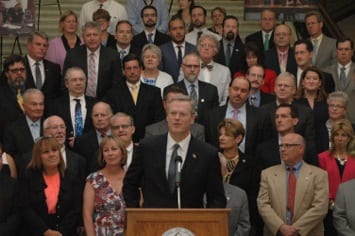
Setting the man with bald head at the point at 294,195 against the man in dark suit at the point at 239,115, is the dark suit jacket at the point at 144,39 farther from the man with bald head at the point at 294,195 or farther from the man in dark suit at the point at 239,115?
the man with bald head at the point at 294,195

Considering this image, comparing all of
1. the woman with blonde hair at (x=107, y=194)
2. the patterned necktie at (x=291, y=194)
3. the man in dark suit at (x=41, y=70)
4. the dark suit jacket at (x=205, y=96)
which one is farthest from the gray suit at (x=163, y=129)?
the man in dark suit at (x=41, y=70)

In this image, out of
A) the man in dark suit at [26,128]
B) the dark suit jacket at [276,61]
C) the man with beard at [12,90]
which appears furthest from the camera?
the dark suit jacket at [276,61]

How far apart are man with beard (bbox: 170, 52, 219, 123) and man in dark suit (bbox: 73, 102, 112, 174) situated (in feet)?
3.22

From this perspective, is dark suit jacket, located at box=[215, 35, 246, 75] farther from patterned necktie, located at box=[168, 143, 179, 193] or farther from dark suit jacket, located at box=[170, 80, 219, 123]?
patterned necktie, located at box=[168, 143, 179, 193]

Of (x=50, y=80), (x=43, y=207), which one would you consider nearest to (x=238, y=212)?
(x=43, y=207)

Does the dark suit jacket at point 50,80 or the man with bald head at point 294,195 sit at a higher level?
the dark suit jacket at point 50,80

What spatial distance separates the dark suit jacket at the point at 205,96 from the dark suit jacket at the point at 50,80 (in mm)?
1322

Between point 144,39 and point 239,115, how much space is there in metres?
2.35

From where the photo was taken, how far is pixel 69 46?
11508mm

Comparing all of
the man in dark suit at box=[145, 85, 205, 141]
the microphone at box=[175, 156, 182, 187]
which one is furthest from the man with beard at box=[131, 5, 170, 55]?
the microphone at box=[175, 156, 182, 187]

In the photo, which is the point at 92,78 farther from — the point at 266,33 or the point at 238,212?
the point at 238,212

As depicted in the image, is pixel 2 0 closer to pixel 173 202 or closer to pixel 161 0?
pixel 161 0

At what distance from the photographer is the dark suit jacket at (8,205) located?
8.42m

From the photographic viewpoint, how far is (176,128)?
6.93 meters
